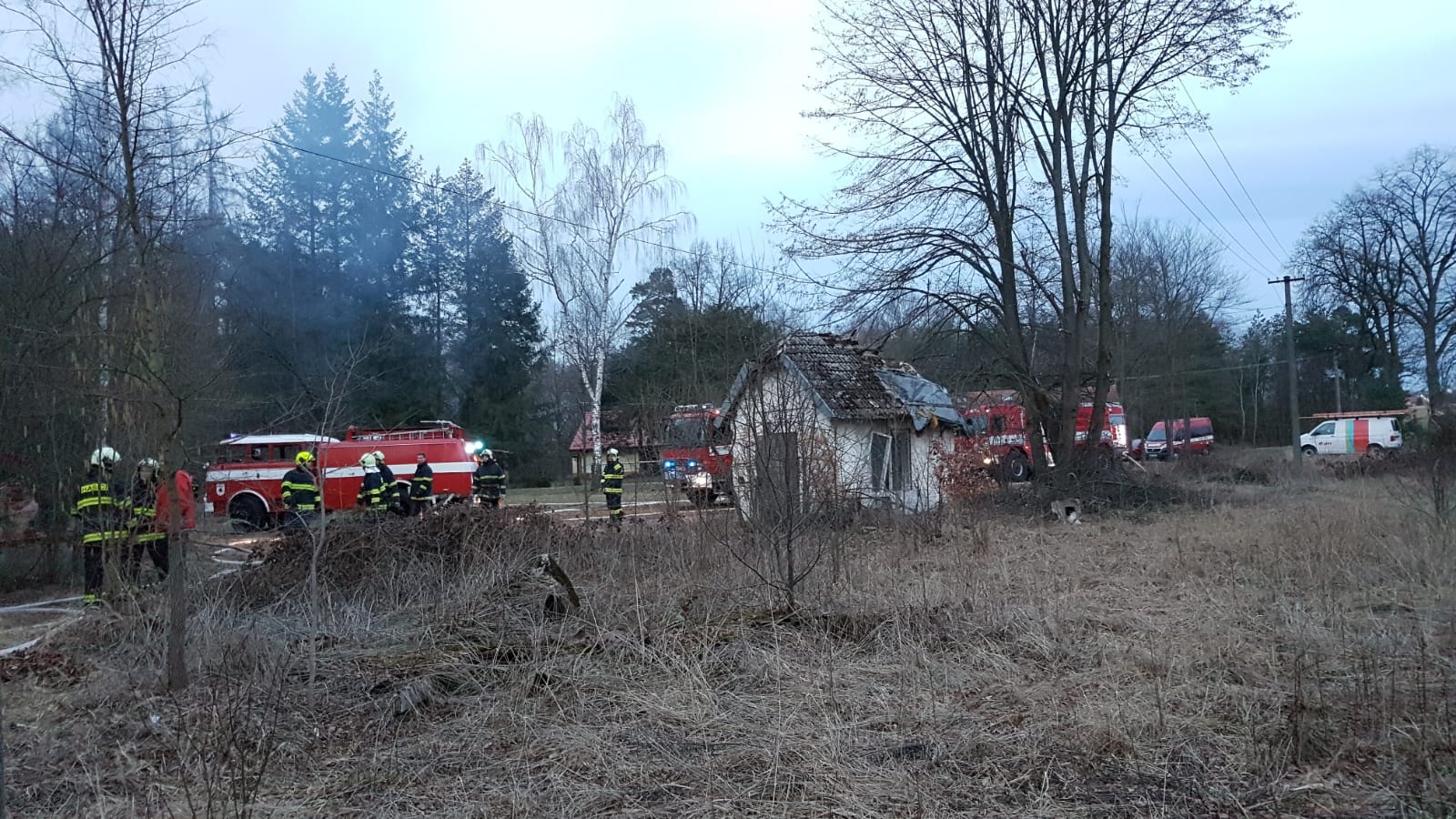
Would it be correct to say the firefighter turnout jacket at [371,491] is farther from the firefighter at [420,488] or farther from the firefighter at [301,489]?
the firefighter at [420,488]

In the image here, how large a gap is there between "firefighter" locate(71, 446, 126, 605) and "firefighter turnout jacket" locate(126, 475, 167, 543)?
0.32ft

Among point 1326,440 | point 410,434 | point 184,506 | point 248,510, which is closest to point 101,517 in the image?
point 184,506

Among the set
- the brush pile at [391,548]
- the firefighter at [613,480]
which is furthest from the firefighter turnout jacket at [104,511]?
the firefighter at [613,480]

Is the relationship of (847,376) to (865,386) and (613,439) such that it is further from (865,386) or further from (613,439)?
(613,439)

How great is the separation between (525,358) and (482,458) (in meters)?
18.0

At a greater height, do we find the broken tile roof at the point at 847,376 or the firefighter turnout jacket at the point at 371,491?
the broken tile roof at the point at 847,376

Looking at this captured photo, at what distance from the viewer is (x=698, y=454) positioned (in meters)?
11.6

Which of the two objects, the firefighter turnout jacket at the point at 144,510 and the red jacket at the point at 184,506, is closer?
the red jacket at the point at 184,506

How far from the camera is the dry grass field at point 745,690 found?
13.8ft

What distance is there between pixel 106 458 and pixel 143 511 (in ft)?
2.43

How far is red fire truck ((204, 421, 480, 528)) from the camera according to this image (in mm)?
18953

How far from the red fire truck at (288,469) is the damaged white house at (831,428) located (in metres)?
7.86

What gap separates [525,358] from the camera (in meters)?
32.7

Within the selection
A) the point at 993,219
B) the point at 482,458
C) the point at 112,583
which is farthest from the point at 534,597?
the point at 993,219
